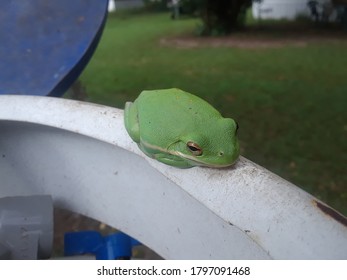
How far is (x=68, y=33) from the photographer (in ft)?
6.27

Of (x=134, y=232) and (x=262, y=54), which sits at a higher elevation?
(x=134, y=232)

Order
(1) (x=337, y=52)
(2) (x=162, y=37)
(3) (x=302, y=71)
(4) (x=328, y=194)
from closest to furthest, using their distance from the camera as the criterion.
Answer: (4) (x=328, y=194), (3) (x=302, y=71), (1) (x=337, y=52), (2) (x=162, y=37)

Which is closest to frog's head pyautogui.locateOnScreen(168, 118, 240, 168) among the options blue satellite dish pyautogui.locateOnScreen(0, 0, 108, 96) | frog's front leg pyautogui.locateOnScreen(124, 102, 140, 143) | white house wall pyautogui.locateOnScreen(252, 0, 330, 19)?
frog's front leg pyautogui.locateOnScreen(124, 102, 140, 143)

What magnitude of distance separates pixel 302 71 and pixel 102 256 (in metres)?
4.92

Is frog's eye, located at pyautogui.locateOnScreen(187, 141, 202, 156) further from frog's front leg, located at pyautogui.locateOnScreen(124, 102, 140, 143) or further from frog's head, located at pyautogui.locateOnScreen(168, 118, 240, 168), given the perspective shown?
frog's front leg, located at pyautogui.locateOnScreen(124, 102, 140, 143)

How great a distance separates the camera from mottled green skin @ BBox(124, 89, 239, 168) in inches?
35.5

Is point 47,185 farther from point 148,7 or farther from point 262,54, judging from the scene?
point 148,7

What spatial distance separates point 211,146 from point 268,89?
409 centimetres

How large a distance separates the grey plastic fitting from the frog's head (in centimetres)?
42

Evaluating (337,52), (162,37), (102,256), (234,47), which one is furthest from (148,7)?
Answer: (102,256)

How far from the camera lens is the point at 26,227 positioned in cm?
114

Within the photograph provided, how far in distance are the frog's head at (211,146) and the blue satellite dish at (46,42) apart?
1003 mm

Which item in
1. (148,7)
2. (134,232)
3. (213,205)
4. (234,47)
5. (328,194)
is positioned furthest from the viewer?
(148,7)

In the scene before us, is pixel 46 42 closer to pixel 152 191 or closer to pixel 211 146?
pixel 152 191
